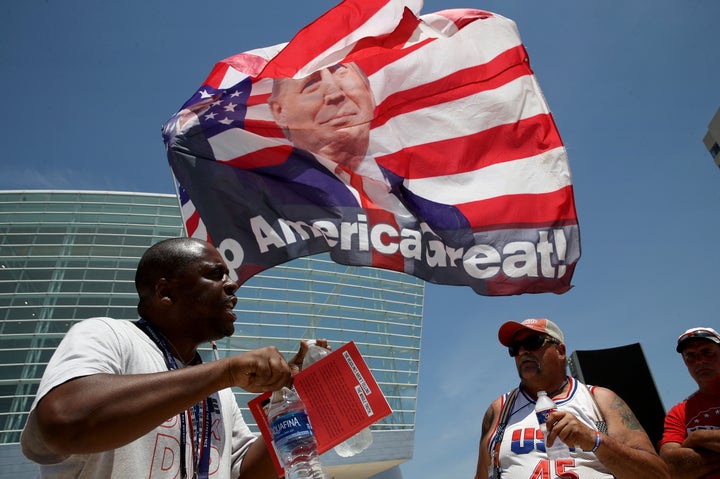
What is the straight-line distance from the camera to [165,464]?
1779 mm

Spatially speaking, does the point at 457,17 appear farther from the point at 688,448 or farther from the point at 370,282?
the point at 370,282

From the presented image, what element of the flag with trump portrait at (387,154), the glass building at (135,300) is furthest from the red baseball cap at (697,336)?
the glass building at (135,300)

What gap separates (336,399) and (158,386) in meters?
0.59

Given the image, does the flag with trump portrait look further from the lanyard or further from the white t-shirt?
the white t-shirt

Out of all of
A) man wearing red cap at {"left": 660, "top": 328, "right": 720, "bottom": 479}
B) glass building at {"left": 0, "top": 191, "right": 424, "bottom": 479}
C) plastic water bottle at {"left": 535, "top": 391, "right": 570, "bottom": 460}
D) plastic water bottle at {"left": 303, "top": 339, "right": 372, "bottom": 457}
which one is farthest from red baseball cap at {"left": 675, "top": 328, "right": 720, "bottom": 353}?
glass building at {"left": 0, "top": 191, "right": 424, "bottom": 479}

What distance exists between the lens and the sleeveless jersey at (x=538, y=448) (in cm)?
312

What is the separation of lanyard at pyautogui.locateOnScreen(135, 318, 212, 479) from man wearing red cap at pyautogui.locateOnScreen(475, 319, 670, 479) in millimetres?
1636

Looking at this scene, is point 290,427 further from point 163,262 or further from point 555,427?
Result: point 555,427

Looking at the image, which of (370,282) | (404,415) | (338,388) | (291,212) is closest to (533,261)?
(291,212)

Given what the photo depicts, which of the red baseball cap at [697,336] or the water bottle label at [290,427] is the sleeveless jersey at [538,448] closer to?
the red baseball cap at [697,336]

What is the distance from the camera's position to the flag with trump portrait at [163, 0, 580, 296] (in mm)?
4102

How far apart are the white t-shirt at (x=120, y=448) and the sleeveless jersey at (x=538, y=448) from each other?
192cm

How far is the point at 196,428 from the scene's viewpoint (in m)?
1.95

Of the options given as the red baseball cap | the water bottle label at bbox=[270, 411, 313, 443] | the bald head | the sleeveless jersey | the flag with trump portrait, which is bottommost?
the sleeveless jersey
